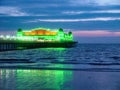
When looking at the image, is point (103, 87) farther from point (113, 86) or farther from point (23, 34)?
point (23, 34)

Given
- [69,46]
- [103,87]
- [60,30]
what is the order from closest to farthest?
[103,87] → [69,46] → [60,30]

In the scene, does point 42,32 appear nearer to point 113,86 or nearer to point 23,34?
point 23,34

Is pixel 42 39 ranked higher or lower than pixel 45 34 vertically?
lower

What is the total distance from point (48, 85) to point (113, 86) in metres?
2.83

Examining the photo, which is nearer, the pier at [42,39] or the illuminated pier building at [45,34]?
the pier at [42,39]

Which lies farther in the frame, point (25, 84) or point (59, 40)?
point (59, 40)

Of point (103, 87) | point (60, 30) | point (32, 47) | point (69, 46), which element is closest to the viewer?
point (103, 87)

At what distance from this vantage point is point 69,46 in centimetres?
14550

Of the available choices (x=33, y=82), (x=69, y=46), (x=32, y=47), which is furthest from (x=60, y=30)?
(x=33, y=82)

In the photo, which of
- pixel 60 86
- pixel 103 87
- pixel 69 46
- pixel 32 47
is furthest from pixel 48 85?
pixel 69 46

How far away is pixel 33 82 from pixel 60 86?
1705mm

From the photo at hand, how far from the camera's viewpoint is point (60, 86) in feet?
53.9

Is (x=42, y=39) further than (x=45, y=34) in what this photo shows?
No

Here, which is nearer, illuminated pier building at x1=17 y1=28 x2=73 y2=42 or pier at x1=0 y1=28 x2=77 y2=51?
pier at x1=0 y1=28 x2=77 y2=51
